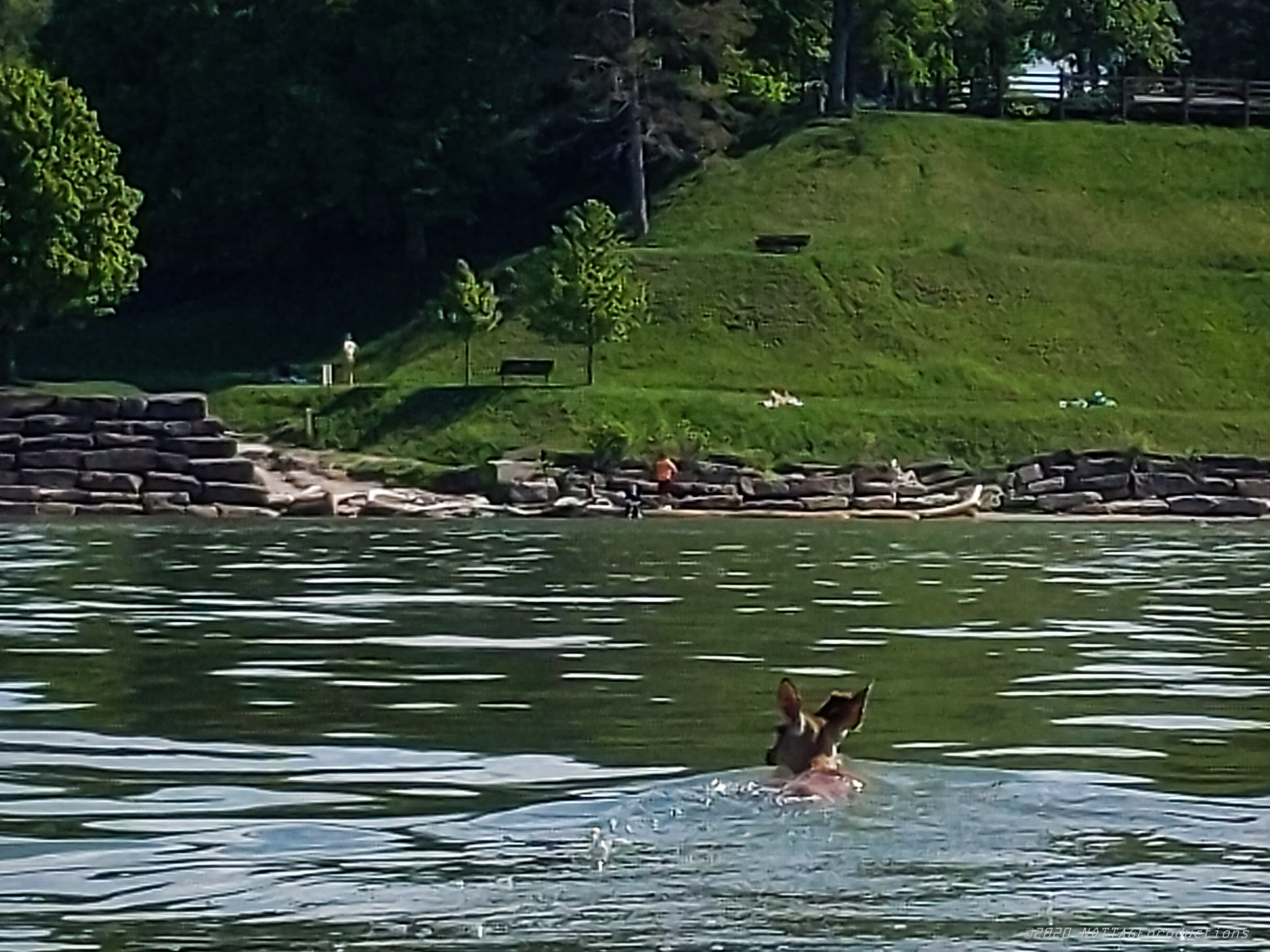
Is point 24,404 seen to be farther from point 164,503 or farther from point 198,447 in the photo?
point 164,503

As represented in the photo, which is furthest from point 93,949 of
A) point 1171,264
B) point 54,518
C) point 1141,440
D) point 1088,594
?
point 1171,264

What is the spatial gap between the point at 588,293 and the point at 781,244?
9.14m

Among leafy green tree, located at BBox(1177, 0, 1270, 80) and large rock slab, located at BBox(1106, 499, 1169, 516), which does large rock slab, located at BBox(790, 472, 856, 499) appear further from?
leafy green tree, located at BBox(1177, 0, 1270, 80)

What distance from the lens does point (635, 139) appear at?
73.0m

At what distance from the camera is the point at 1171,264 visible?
72625 millimetres

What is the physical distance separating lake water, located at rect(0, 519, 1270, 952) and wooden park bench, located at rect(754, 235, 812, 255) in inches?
1432

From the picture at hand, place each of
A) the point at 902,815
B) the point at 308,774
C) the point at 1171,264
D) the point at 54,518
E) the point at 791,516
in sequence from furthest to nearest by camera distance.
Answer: the point at 1171,264 → the point at 791,516 → the point at 54,518 → the point at 308,774 → the point at 902,815

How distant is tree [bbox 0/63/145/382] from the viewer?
63.0 metres

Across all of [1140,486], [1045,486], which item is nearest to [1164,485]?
[1140,486]

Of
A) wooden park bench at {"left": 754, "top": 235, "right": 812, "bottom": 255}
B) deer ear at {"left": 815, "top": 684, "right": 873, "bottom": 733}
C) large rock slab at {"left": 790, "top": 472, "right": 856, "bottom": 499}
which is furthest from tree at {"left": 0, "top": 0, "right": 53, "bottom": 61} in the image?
deer ear at {"left": 815, "top": 684, "right": 873, "bottom": 733}

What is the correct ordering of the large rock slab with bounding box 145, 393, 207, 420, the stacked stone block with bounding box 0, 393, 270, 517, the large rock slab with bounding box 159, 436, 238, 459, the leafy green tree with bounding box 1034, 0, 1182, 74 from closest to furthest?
the stacked stone block with bounding box 0, 393, 270, 517 < the large rock slab with bounding box 159, 436, 238, 459 < the large rock slab with bounding box 145, 393, 207, 420 < the leafy green tree with bounding box 1034, 0, 1182, 74

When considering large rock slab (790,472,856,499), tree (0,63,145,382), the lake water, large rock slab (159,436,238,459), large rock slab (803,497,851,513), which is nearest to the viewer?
the lake water

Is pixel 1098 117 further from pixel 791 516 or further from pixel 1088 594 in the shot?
pixel 1088 594

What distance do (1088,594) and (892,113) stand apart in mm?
49901
